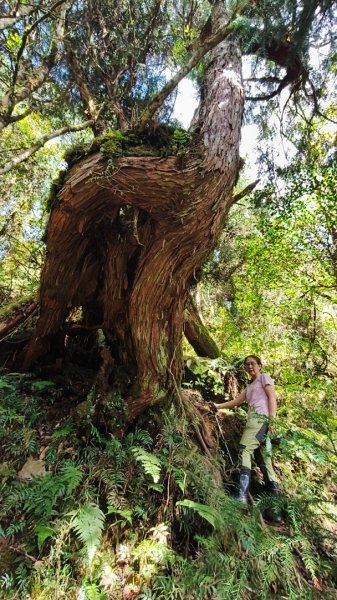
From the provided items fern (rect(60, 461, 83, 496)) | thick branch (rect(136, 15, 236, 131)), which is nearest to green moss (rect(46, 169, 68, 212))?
thick branch (rect(136, 15, 236, 131))

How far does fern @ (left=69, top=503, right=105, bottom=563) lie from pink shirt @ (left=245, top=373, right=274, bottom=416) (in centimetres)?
204

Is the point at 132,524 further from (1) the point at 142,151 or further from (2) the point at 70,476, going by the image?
(1) the point at 142,151

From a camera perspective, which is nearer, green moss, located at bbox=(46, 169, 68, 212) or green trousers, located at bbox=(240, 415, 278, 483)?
green moss, located at bbox=(46, 169, 68, 212)

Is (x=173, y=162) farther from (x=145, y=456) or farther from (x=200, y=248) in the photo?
(x=145, y=456)

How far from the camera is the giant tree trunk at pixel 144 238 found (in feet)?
9.60

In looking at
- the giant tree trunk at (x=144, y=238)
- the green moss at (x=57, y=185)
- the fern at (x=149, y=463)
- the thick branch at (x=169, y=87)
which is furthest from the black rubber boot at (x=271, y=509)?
the thick branch at (x=169, y=87)

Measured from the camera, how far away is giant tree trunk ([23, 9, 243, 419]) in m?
2.93

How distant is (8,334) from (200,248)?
9.37 ft

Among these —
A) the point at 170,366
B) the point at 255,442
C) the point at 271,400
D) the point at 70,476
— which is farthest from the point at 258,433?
the point at 70,476

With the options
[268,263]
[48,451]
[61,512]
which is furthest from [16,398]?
[268,263]

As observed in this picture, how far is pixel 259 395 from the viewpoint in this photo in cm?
408

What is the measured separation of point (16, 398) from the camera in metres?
3.81

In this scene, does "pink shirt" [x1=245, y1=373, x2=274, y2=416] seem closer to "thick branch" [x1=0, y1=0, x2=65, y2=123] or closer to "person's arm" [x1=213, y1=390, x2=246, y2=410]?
"person's arm" [x1=213, y1=390, x2=246, y2=410]

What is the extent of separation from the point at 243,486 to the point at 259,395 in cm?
100
